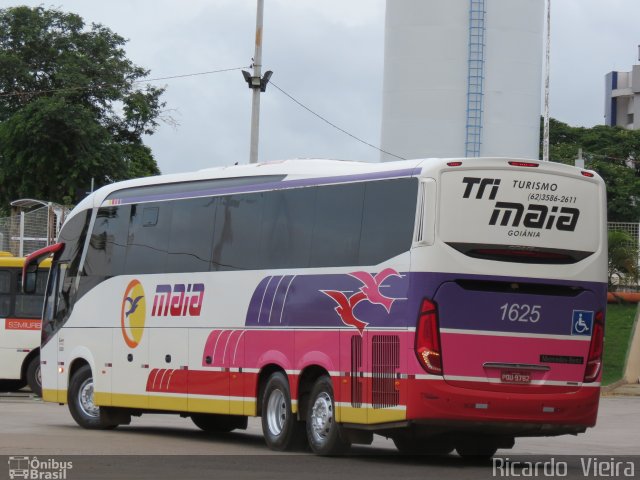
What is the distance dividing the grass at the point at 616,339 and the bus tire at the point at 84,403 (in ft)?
56.4

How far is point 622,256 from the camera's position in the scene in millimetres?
45688

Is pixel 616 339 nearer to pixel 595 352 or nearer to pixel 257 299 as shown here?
pixel 257 299

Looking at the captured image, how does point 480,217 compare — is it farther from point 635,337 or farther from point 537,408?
point 635,337

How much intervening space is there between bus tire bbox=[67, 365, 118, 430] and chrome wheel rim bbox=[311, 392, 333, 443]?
579 cm

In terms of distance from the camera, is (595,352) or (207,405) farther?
(207,405)

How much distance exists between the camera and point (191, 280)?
20.7m

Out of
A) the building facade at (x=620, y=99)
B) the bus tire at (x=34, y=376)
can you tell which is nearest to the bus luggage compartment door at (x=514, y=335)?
the bus tire at (x=34, y=376)

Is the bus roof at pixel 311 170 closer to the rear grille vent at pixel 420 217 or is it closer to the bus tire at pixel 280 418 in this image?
the rear grille vent at pixel 420 217

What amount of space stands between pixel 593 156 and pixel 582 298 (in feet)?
248

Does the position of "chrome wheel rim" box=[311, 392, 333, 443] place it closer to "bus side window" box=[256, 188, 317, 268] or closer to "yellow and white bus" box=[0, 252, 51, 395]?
"bus side window" box=[256, 188, 317, 268]

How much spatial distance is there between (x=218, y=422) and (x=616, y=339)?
72.0 ft

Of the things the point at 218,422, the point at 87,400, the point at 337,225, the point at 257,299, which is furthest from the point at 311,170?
the point at 87,400

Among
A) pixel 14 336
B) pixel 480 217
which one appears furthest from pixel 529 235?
pixel 14 336

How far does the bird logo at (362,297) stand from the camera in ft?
55.7
